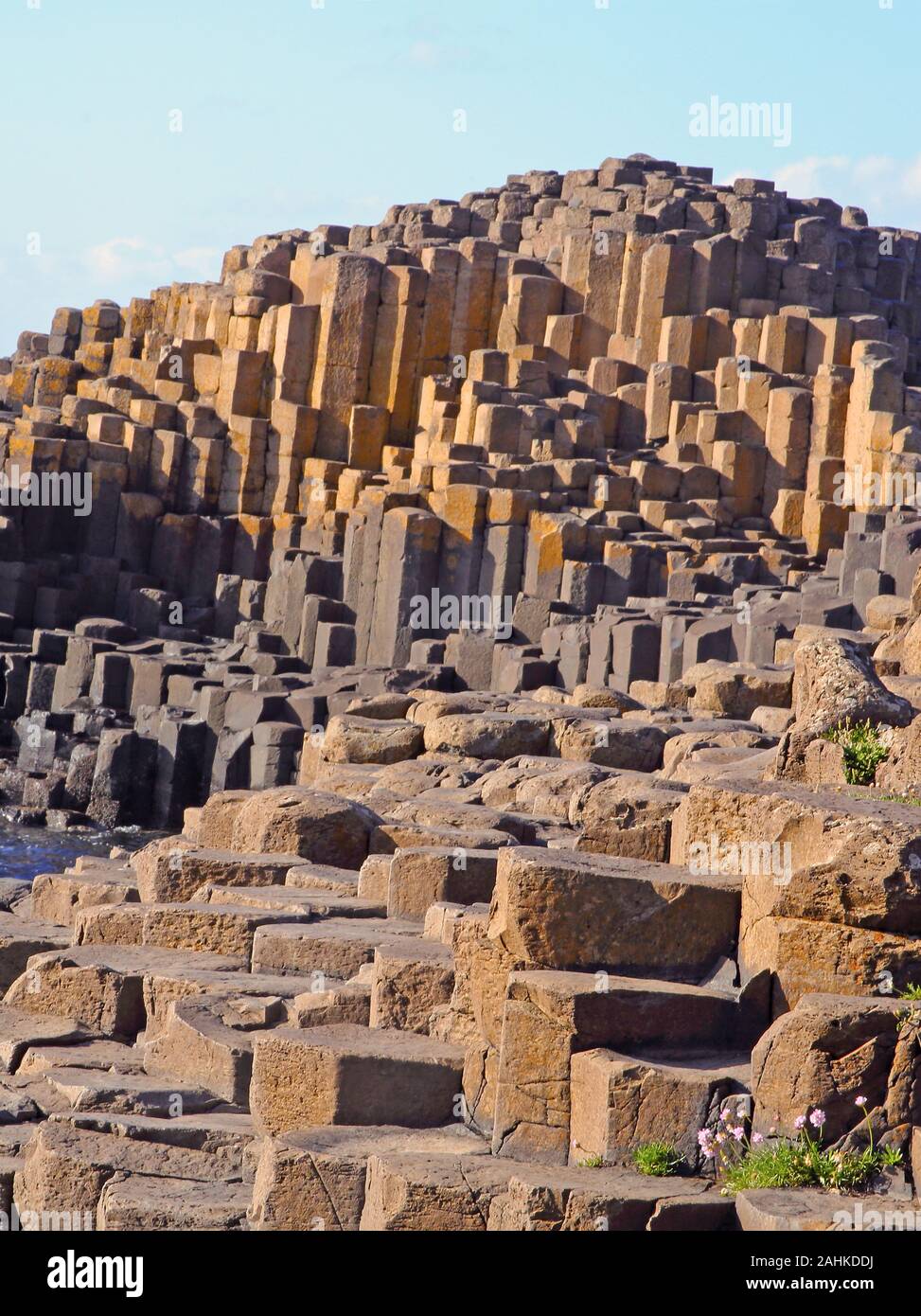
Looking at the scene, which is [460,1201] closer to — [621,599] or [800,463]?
[621,599]

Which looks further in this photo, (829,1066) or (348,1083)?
(348,1083)

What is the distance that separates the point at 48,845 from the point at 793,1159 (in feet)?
73.6

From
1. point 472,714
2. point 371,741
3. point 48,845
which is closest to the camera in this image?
point 472,714

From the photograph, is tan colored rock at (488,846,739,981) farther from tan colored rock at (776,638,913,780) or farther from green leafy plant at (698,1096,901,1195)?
tan colored rock at (776,638,913,780)

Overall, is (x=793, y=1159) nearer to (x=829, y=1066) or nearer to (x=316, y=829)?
(x=829, y=1066)

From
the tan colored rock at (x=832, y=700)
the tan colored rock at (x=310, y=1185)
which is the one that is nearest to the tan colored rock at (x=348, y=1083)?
the tan colored rock at (x=310, y=1185)

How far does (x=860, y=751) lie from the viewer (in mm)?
11508

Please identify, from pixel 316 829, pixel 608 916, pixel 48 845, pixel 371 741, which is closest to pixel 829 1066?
pixel 608 916

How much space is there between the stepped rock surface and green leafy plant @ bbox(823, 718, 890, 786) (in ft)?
0.14

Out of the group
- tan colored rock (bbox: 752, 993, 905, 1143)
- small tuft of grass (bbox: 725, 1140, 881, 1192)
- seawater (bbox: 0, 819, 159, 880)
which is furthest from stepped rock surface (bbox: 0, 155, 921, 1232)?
seawater (bbox: 0, 819, 159, 880)

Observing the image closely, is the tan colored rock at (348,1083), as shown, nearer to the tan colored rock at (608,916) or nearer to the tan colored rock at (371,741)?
the tan colored rock at (608,916)

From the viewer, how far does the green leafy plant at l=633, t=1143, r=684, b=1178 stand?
782 centimetres

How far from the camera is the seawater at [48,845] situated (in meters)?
26.5
